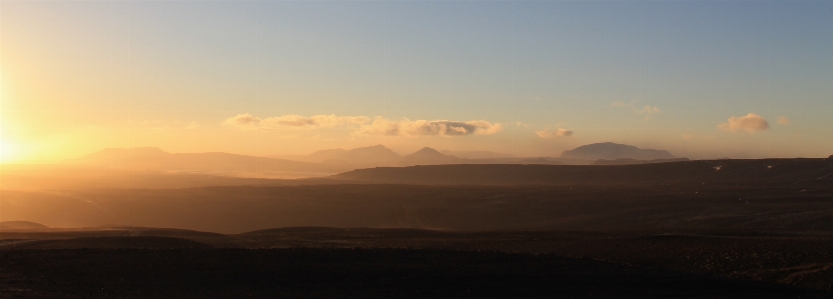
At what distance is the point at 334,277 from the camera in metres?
16.5

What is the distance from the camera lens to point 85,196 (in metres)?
70.2

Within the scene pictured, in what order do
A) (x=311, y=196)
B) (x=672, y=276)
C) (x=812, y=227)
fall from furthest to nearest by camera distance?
(x=311, y=196) < (x=812, y=227) < (x=672, y=276)

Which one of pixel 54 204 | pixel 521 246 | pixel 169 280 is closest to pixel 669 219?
pixel 521 246

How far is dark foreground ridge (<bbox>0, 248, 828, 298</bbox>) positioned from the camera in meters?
14.8

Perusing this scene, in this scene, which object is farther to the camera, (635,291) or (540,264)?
(540,264)

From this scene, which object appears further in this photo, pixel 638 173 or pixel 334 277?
pixel 638 173

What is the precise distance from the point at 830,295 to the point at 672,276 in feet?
11.8

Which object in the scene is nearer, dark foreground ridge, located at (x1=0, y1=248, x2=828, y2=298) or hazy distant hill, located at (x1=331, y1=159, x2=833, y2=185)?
dark foreground ridge, located at (x1=0, y1=248, x2=828, y2=298)

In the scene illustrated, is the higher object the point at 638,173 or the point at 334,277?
the point at 638,173

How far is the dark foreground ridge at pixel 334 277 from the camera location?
48.4 ft

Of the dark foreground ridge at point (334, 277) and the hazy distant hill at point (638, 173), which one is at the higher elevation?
the hazy distant hill at point (638, 173)

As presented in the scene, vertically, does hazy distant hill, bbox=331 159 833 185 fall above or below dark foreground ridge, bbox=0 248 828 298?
above

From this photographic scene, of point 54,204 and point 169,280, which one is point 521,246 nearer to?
point 169,280

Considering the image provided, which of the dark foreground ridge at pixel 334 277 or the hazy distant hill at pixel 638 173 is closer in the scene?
the dark foreground ridge at pixel 334 277
